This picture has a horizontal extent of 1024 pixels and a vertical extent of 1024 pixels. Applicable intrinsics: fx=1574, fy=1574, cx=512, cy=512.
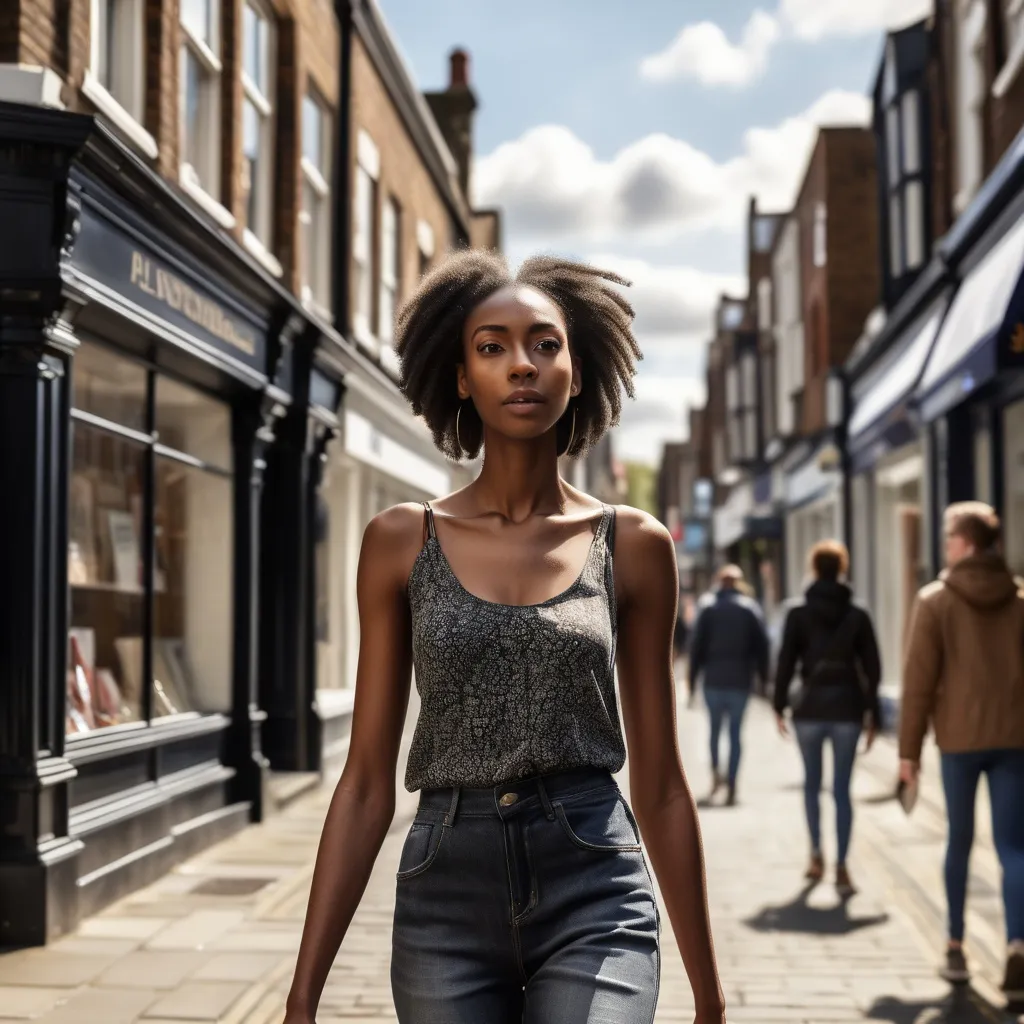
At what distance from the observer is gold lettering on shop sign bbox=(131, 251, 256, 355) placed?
8625mm

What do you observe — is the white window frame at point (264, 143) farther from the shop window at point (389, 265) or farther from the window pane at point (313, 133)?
the shop window at point (389, 265)

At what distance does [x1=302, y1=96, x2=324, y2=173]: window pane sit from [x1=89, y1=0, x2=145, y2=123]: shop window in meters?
4.22

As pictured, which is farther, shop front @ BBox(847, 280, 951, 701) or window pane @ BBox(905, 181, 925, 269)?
window pane @ BBox(905, 181, 925, 269)

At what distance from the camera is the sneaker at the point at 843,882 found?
820 cm

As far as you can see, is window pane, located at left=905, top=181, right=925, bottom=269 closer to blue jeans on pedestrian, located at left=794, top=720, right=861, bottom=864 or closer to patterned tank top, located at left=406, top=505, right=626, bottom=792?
blue jeans on pedestrian, located at left=794, top=720, right=861, bottom=864

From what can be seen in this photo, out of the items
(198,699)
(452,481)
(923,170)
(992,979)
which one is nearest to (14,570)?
(198,699)

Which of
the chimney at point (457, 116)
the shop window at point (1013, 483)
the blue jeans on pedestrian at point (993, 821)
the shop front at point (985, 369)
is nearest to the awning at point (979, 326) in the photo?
the shop front at point (985, 369)

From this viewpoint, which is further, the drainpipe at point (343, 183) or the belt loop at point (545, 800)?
the drainpipe at point (343, 183)

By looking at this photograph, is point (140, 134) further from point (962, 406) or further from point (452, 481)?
point (452, 481)

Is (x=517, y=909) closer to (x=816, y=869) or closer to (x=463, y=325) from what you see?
(x=463, y=325)

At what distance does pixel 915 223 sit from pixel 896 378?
1.84 meters

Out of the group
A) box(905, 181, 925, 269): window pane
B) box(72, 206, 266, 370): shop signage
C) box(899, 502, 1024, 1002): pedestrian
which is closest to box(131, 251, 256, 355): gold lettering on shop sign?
box(72, 206, 266, 370): shop signage

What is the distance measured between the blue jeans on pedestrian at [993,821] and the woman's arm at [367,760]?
4.17 m

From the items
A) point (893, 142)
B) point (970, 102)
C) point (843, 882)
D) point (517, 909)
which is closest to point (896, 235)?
point (893, 142)
